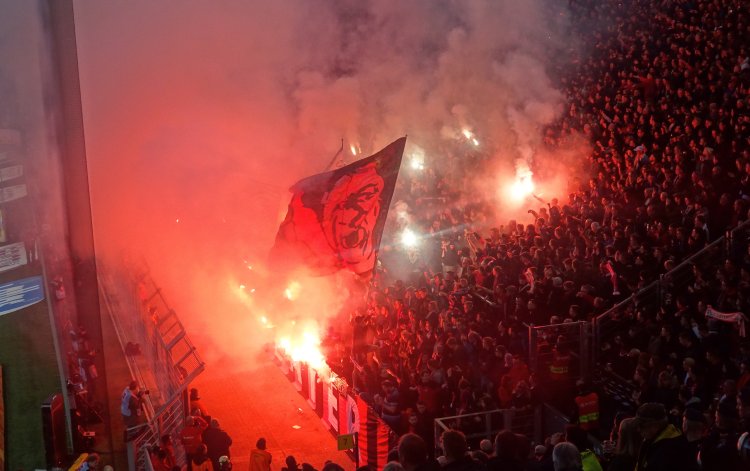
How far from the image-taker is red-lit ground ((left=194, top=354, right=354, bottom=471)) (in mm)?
7340

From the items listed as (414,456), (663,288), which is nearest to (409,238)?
(663,288)

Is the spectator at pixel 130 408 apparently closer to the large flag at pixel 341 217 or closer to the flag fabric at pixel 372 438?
the large flag at pixel 341 217

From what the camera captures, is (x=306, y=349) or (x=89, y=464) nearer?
(x=89, y=464)

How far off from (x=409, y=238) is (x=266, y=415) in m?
4.82

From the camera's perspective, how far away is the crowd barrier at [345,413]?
6.37 metres

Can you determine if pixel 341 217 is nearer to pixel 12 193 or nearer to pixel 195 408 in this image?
pixel 195 408

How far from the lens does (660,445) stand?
9.32ft

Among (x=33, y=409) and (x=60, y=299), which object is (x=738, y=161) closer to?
(x=33, y=409)

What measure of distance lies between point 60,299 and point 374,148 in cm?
680

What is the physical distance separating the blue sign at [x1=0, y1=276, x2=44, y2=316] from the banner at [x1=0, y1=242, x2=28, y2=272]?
0.87 m

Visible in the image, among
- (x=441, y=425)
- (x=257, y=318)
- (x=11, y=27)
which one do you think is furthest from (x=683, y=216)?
(x=11, y=27)

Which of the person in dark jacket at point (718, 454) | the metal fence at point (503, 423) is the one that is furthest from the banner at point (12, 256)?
the person in dark jacket at point (718, 454)

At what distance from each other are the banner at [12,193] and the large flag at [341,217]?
14135 millimetres

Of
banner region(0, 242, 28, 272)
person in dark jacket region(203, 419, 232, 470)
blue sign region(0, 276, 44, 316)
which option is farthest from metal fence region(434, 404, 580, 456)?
banner region(0, 242, 28, 272)
